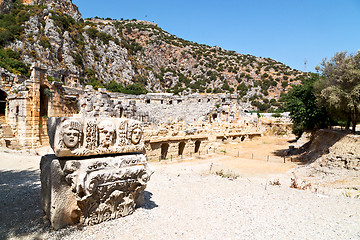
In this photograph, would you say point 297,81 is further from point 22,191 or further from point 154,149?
point 22,191

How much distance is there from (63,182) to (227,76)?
6543 centimetres

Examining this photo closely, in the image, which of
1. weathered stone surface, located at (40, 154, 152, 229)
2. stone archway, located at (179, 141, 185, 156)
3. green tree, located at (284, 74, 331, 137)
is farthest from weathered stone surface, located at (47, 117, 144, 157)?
green tree, located at (284, 74, 331, 137)

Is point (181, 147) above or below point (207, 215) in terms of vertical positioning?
below

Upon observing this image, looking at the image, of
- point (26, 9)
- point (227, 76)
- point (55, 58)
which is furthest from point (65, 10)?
point (227, 76)

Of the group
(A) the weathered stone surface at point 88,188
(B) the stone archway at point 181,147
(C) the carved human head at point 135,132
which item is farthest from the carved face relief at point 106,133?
(B) the stone archway at point 181,147

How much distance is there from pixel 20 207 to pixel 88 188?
2118 millimetres

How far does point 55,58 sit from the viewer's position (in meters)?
35.0

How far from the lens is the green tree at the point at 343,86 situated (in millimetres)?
9492

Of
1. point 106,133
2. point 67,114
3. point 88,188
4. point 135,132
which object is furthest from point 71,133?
point 67,114

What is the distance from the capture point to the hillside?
33013mm

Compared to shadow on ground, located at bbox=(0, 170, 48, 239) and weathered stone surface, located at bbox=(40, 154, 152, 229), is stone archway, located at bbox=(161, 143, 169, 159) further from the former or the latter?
weathered stone surface, located at bbox=(40, 154, 152, 229)

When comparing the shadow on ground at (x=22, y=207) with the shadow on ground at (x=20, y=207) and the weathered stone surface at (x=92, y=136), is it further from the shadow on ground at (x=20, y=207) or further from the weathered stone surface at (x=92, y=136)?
the weathered stone surface at (x=92, y=136)

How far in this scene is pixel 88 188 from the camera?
3.56 metres

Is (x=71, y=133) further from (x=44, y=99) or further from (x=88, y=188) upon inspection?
(x=44, y=99)
